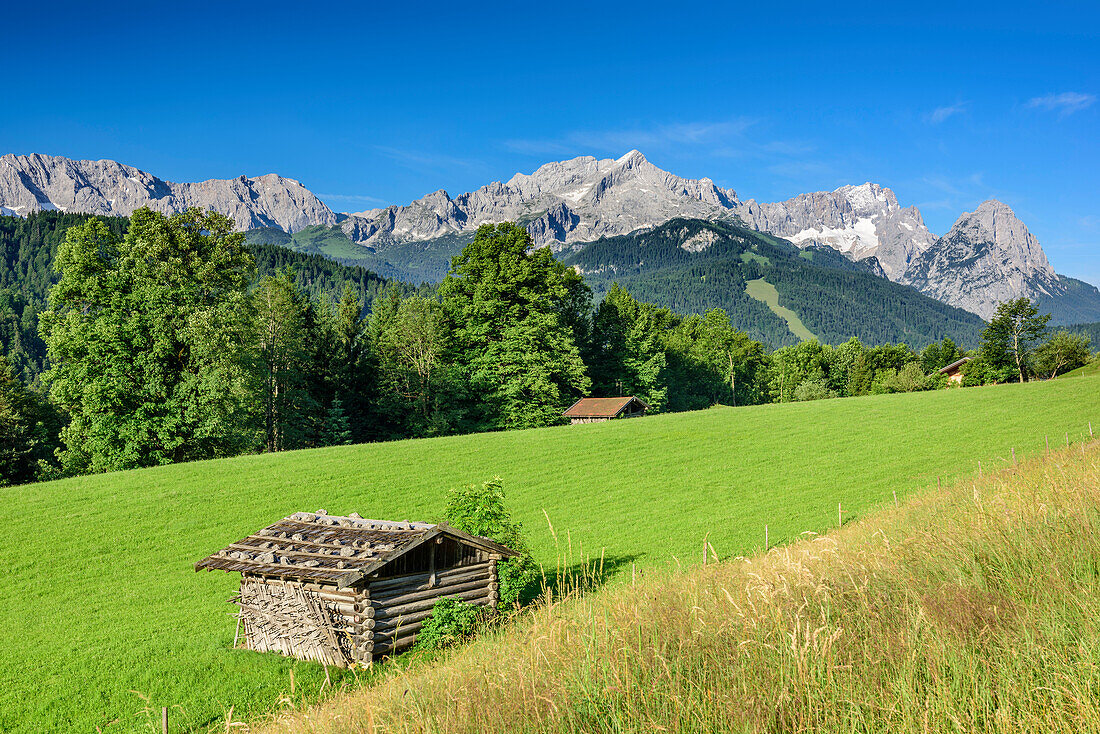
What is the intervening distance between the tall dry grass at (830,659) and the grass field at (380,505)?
348 cm

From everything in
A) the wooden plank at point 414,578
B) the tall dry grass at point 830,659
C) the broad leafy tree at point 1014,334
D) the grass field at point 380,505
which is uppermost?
the broad leafy tree at point 1014,334

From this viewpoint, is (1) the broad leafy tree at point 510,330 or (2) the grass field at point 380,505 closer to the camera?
(2) the grass field at point 380,505

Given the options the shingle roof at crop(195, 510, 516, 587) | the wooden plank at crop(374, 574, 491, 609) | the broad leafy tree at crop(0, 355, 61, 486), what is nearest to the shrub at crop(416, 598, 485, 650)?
the wooden plank at crop(374, 574, 491, 609)

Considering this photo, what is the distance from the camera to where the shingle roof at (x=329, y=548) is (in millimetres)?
13930

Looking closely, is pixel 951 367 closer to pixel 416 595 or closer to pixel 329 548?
pixel 416 595

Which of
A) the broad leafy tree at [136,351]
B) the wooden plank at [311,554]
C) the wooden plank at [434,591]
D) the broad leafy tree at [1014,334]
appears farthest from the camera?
the broad leafy tree at [1014,334]

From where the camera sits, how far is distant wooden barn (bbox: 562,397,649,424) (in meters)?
54.5

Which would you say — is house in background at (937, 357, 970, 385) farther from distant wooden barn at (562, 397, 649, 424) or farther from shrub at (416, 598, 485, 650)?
shrub at (416, 598, 485, 650)

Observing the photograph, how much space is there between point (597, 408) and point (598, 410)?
41 centimetres

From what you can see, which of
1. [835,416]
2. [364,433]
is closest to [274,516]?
[364,433]

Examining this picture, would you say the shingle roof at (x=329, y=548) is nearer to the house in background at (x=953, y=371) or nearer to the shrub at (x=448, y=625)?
the shrub at (x=448, y=625)

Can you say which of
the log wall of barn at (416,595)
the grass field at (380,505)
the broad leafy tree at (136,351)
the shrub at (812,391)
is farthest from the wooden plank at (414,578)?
the shrub at (812,391)

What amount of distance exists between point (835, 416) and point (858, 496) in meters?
23.4

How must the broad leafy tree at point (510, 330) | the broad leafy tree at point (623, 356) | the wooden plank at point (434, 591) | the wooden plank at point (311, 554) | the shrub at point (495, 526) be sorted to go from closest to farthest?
1. the wooden plank at point (311, 554)
2. the wooden plank at point (434, 591)
3. the shrub at point (495, 526)
4. the broad leafy tree at point (510, 330)
5. the broad leafy tree at point (623, 356)
